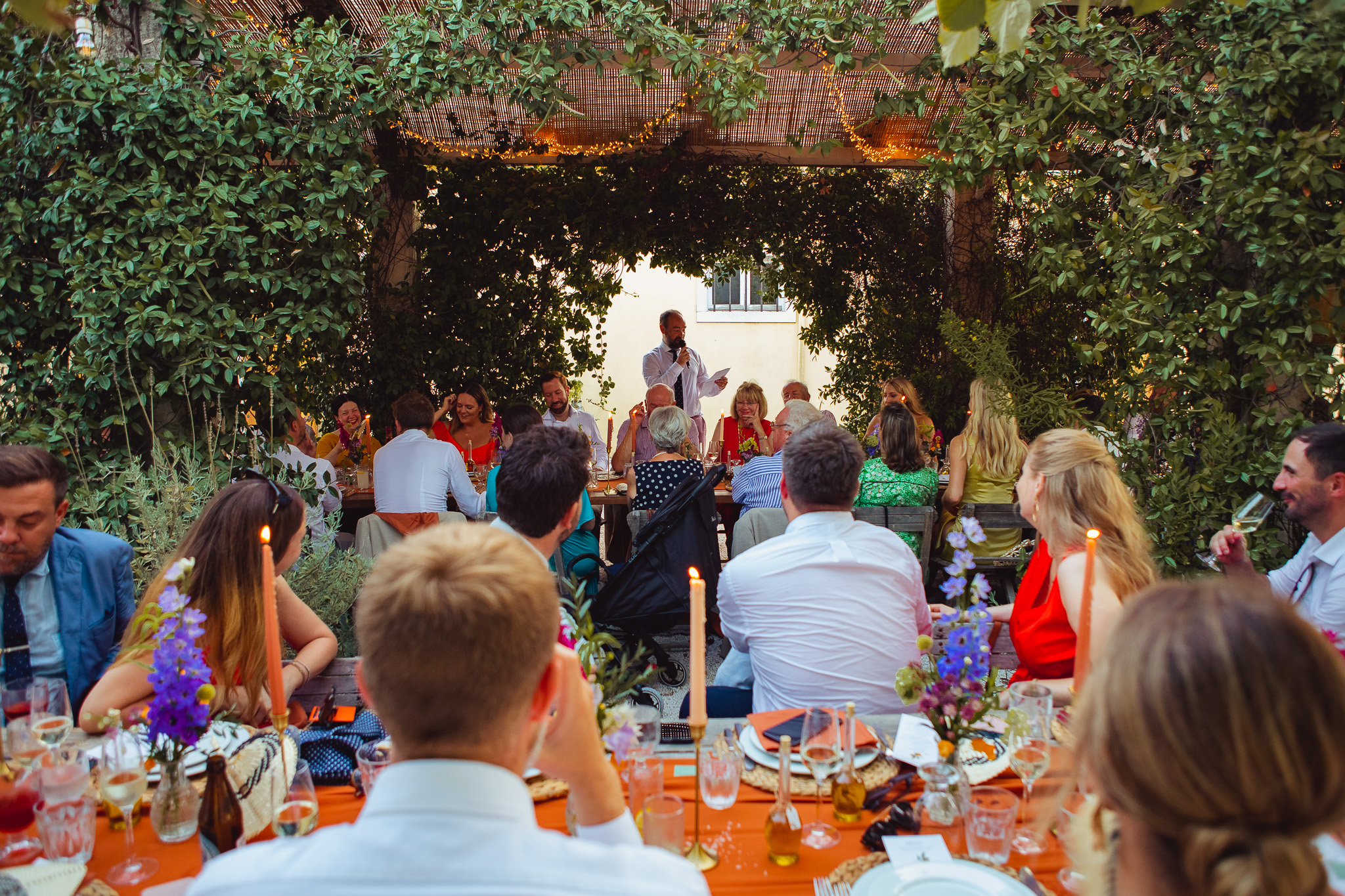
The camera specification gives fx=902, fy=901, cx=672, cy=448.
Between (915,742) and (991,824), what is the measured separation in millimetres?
426

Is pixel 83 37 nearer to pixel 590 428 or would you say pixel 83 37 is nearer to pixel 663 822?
pixel 590 428

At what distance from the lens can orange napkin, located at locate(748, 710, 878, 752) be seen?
1870 millimetres

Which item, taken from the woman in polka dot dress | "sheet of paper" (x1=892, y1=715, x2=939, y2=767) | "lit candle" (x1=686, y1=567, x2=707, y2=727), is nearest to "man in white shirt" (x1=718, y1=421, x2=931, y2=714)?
"sheet of paper" (x1=892, y1=715, x2=939, y2=767)

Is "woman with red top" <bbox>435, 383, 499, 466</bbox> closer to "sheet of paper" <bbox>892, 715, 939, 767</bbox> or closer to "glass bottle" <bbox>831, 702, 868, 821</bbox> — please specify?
"sheet of paper" <bbox>892, 715, 939, 767</bbox>

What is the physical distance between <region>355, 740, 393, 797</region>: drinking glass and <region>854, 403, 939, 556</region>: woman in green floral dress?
343 centimetres

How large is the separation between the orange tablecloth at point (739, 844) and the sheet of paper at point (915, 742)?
14cm

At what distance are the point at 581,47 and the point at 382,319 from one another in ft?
13.9

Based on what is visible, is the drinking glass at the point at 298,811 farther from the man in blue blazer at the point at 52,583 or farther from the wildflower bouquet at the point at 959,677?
the man in blue blazer at the point at 52,583

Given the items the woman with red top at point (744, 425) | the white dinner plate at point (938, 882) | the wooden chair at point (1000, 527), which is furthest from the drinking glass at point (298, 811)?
the woman with red top at point (744, 425)

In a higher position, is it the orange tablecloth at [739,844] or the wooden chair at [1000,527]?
the orange tablecloth at [739,844]

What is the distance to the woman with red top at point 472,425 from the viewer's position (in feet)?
21.6

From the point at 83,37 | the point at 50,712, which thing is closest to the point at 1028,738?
the point at 50,712

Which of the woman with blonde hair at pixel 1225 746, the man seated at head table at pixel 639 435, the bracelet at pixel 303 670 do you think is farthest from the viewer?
the man seated at head table at pixel 639 435

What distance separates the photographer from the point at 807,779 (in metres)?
1.78
